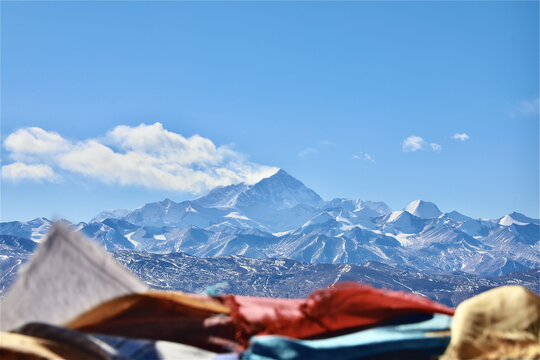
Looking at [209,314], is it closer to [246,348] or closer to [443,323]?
[246,348]

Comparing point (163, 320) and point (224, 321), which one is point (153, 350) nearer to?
point (163, 320)

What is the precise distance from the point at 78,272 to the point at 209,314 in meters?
0.99

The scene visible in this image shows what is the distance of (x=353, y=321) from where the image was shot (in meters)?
3.63

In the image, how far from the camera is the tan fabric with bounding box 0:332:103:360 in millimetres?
3018

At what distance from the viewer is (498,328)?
3.12m

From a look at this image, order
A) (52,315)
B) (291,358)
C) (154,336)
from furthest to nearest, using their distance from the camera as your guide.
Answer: (154,336), (52,315), (291,358)

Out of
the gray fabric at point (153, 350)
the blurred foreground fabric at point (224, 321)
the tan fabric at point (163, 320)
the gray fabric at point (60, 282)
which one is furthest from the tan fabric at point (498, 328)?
the gray fabric at point (60, 282)

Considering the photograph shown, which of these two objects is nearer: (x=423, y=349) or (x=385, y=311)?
(x=423, y=349)

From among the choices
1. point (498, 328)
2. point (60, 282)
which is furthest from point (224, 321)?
point (498, 328)

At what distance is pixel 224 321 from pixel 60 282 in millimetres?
1144

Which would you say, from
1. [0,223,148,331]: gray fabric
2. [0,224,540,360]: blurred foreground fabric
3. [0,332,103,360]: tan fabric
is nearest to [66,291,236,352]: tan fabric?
[0,224,540,360]: blurred foreground fabric

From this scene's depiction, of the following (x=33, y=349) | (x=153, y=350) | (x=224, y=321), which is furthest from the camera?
(x=224, y=321)

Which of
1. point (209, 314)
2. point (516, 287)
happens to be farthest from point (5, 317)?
point (516, 287)

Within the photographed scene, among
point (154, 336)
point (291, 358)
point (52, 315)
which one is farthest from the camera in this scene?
point (154, 336)
